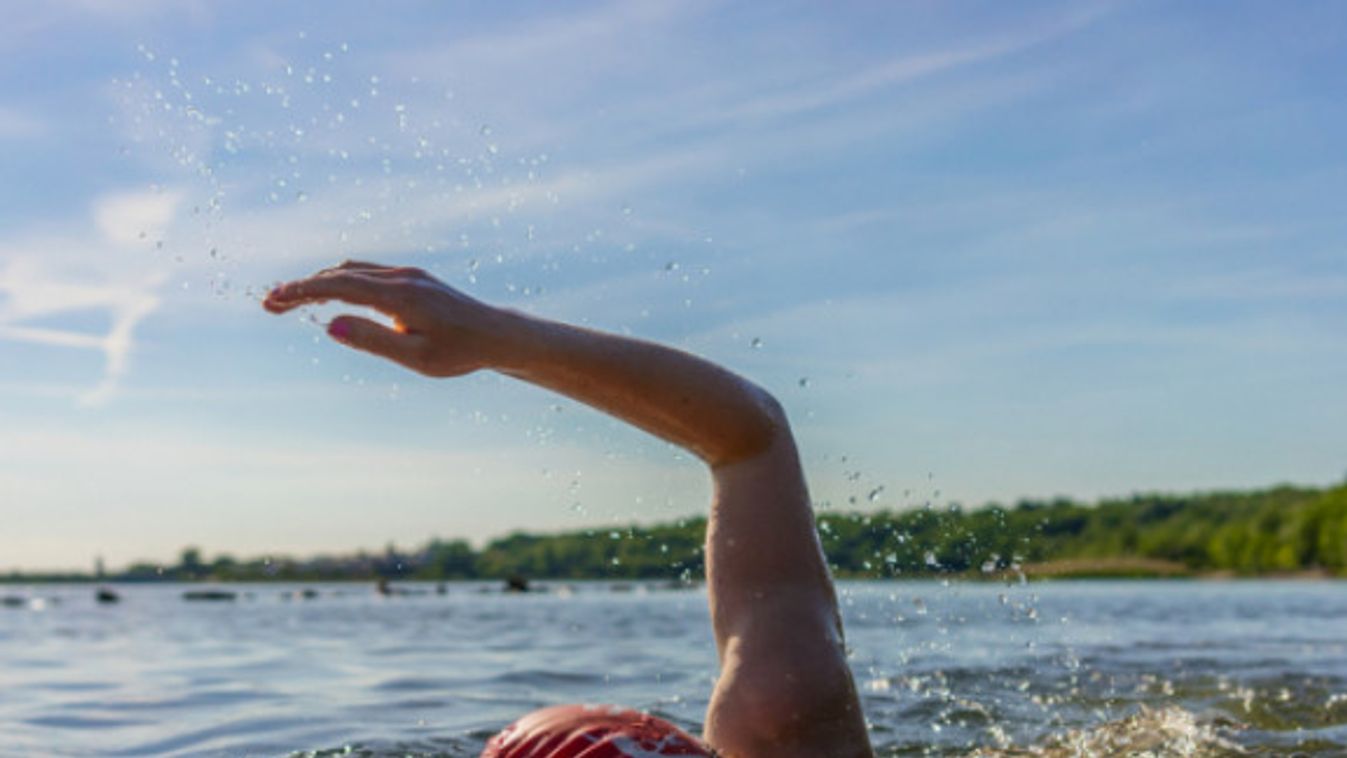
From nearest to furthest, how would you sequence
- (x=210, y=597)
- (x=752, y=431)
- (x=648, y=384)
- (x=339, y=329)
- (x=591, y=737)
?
(x=591, y=737) → (x=339, y=329) → (x=648, y=384) → (x=752, y=431) → (x=210, y=597)

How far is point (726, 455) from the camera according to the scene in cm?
409

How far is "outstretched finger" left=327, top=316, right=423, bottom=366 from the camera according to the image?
3451mm

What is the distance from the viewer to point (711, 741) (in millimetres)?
3822

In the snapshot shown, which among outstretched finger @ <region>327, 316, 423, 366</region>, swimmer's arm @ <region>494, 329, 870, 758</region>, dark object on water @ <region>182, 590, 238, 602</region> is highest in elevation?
outstretched finger @ <region>327, 316, 423, 366</region>

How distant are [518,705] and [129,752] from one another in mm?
3531

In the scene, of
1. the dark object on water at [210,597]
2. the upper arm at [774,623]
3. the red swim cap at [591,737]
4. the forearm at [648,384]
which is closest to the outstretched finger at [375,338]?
the forearm at [648,384]

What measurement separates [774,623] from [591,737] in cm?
91

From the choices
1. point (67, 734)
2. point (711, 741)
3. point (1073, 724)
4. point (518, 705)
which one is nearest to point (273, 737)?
point (67, 734)

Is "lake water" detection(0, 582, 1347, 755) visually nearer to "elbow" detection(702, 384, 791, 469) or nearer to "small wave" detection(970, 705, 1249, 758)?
"small wave" detection(970, 705, 1249, 758)

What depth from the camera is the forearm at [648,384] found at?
12.3ft

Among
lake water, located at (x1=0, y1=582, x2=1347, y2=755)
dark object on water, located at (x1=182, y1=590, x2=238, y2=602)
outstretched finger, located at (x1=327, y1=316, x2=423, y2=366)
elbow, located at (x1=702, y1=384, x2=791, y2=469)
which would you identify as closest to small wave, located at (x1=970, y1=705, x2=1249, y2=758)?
lake water, located at (x1=0, y1=582, x2=1347, y2=755)

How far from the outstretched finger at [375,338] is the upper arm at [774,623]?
111 cm

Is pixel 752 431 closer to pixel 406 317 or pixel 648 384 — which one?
pixel 648 384

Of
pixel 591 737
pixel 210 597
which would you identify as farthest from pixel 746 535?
pixel 210 597
